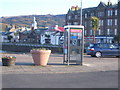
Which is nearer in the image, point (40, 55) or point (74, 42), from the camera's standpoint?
point (40, 55)

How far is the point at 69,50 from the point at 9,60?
367cm

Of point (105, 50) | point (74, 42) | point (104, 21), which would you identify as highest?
point (104, 21)

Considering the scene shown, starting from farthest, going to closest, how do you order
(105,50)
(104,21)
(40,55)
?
(104,21) → (105,50) → (40,55)

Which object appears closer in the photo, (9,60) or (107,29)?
(9,60)

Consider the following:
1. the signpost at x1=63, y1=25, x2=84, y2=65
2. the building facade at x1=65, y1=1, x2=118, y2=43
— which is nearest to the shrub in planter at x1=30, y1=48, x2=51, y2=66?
the signpost at x1=63, y1=25, x2=84, y2=65

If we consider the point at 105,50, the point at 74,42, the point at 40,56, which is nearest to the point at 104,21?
the point at 105,50

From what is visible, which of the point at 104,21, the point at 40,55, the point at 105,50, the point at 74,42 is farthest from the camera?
the point at 104,21

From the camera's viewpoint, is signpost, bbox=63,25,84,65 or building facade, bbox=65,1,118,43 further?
building facade, bbox=65,1,118,43

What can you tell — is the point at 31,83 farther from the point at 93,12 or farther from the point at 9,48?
the point at 9,48

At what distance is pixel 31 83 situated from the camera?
9.33 m

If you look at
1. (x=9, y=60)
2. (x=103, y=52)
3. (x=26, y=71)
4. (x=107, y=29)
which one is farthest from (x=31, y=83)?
(x=107, y=29)

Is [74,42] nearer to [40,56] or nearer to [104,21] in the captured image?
[40,56]

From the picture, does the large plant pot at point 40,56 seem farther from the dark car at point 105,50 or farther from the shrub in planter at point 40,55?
the dark car at point 105,50

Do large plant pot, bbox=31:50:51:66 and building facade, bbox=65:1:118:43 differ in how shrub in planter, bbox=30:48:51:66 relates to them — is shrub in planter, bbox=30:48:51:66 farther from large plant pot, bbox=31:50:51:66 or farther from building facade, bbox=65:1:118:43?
building facade, bbox=65:1:118:43
